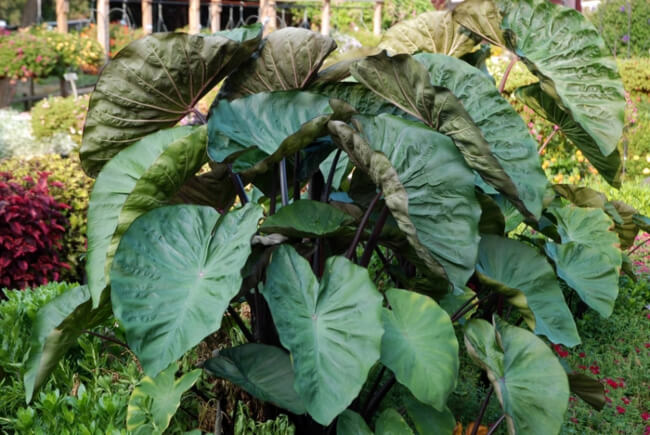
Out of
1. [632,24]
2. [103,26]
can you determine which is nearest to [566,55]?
[103,26]

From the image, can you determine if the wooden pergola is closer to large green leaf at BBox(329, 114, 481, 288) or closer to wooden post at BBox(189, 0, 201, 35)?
wooden post at BBox(189, 0, 201, 35)

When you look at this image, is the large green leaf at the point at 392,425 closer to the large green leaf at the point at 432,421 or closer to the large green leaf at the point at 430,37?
the large green leaf at the point at 432,421

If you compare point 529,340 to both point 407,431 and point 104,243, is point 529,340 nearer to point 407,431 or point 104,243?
A: point 407,431

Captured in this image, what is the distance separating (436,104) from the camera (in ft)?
5.39

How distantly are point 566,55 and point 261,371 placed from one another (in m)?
1.33

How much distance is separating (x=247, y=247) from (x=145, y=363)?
32 cm

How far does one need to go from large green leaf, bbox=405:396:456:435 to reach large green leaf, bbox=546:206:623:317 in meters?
0.64

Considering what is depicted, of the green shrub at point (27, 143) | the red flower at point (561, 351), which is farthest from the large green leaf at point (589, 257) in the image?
the green shrub at point (27, 143)

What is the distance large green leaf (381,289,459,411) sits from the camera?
146cm

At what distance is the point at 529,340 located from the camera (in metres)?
1.63

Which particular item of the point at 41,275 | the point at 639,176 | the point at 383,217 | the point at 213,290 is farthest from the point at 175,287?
the point at 639,176

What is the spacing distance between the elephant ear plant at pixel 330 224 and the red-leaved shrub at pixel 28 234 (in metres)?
1.71

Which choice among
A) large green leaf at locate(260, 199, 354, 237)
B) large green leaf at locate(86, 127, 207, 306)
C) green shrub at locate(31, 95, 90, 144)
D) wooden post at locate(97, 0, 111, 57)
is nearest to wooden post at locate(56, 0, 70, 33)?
wooden post at locate(97, 0, 111, 57)

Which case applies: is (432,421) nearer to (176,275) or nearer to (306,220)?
(306,220)
